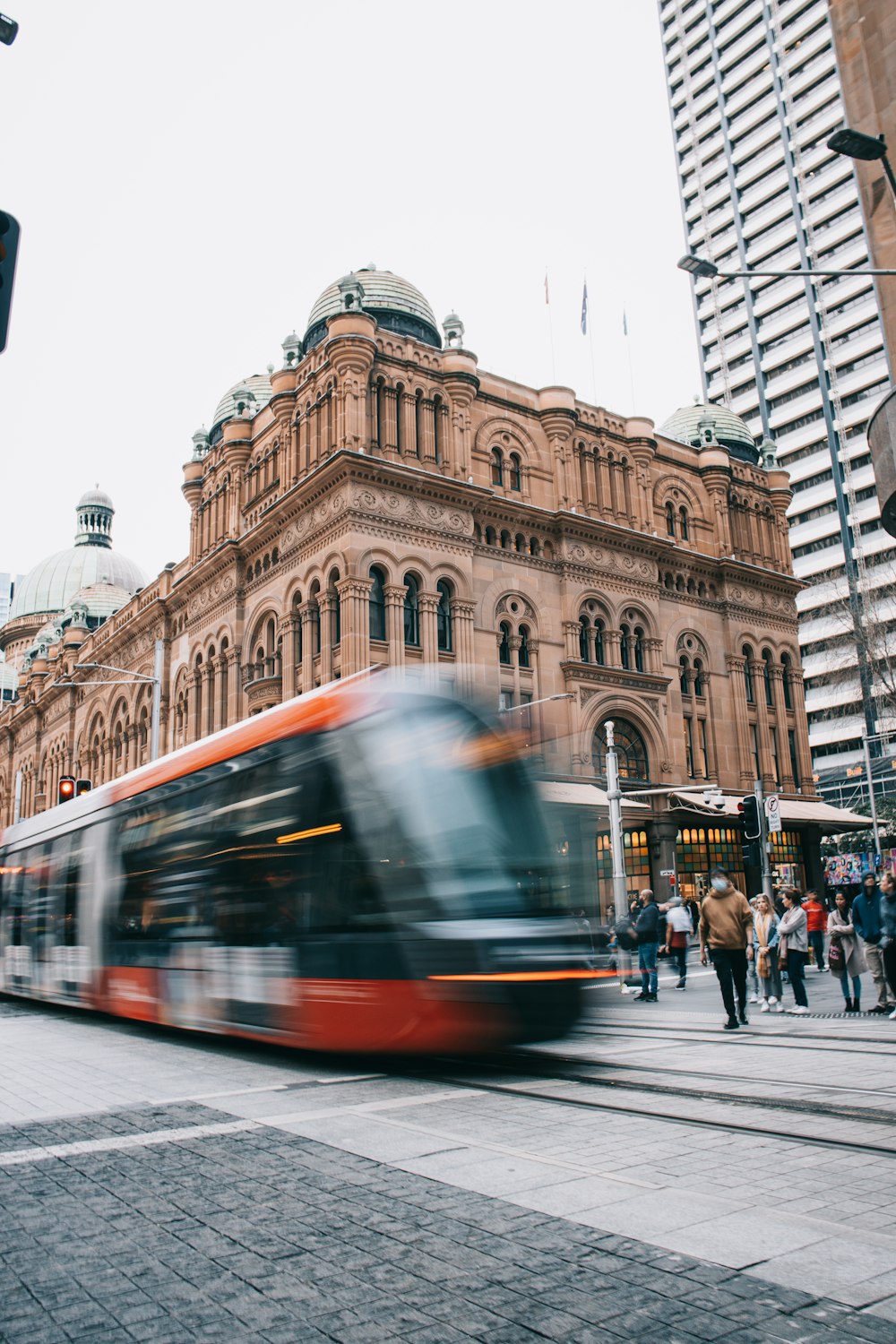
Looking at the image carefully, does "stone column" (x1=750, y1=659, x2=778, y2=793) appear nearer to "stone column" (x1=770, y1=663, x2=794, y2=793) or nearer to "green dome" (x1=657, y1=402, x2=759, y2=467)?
"stone column" (x1=770, y1=663, x2=794, y2=793)

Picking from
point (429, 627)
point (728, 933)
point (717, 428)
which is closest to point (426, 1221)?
point (728, 933)

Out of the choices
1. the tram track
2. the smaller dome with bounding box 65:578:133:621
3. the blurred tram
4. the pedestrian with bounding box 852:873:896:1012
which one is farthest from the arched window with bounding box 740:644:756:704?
the smaller dome with bounding box 65:578:133:621

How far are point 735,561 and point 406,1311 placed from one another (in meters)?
44.5

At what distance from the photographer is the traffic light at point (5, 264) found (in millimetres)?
4523

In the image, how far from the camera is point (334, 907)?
943 centimetres

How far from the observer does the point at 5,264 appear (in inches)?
178

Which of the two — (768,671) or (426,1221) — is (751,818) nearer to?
(426,1221)

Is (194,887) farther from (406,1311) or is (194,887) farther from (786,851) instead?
(786,851)

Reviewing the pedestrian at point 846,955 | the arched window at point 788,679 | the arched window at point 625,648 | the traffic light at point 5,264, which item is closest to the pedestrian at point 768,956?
the pedestrian at point 846,955

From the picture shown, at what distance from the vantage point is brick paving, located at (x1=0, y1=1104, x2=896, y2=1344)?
3477 millimetres

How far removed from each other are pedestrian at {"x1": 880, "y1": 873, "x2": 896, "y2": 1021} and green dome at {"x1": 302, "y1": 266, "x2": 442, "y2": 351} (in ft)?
104

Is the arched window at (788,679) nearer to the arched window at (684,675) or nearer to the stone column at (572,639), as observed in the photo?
the arched window at (684,675)

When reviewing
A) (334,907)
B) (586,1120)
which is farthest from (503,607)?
(586,1120)

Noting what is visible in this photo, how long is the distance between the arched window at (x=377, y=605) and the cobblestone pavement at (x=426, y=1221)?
25145 millimetres
